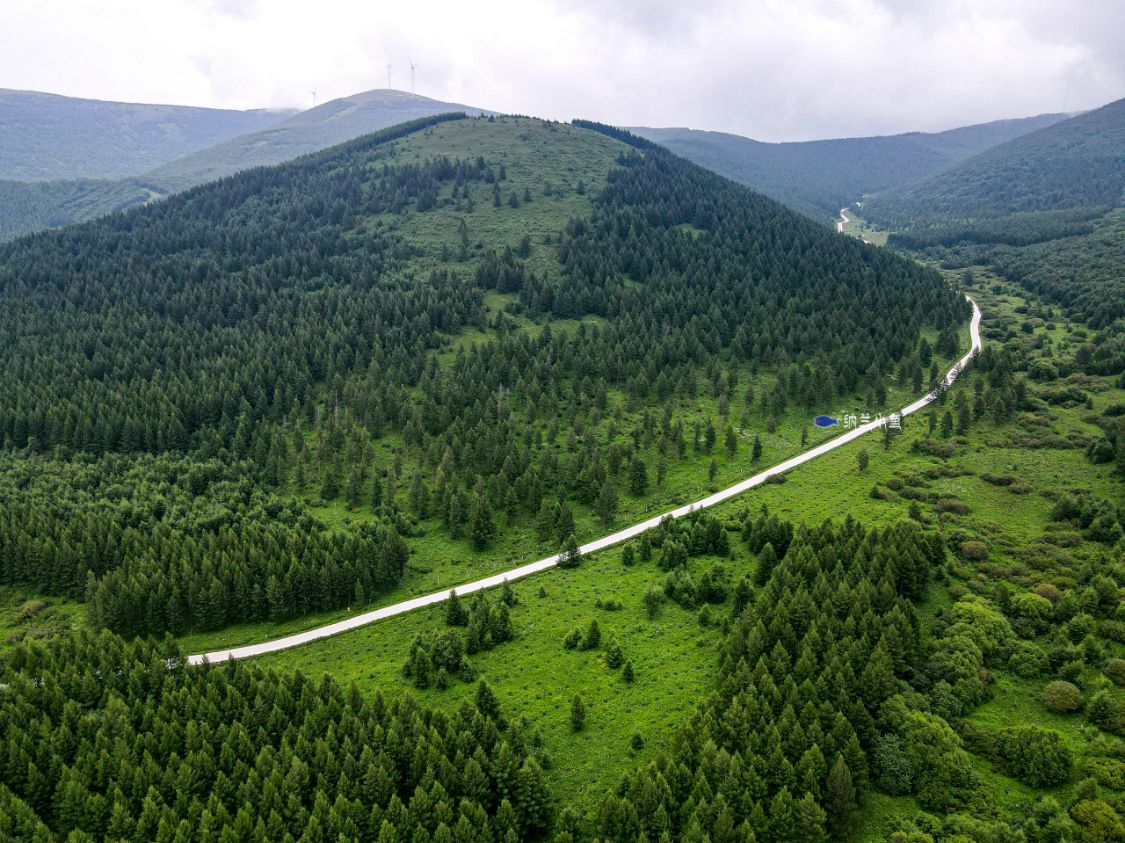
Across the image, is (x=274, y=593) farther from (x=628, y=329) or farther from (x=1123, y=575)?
(x=628, y=329)

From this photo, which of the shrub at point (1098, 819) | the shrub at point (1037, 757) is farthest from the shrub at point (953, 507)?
the shrub at point (1098, 819)

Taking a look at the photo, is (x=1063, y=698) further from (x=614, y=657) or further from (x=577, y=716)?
(x=577, y=716)

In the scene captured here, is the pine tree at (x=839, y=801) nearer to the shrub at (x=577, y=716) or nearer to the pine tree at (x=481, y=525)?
the shrub at (x=577, y=716)

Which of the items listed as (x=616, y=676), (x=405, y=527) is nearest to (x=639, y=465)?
(x=405, y=527)

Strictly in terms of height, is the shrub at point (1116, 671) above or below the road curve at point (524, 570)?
above

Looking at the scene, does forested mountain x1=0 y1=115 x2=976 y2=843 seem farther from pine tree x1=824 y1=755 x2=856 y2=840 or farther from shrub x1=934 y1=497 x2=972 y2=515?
shrub x1=934 y1=497 x2=972 y2=515

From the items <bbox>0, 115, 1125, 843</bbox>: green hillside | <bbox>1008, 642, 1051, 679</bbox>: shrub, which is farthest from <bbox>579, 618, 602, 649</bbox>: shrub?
<bbox>1008, 642, 1051, 679</bbox>: shrub

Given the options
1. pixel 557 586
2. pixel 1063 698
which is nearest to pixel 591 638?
pixel 557 586
